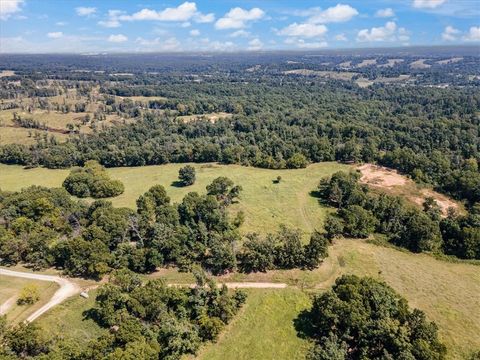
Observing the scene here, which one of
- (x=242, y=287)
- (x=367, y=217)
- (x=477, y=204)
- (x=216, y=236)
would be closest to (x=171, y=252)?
(x=216, y=236)

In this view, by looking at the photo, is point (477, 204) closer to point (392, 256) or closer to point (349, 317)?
point (392, 256)

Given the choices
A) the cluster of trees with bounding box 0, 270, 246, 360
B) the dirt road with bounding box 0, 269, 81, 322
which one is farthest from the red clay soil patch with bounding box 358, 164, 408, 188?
the dirt road with bounding box 0, 269, 81, 322

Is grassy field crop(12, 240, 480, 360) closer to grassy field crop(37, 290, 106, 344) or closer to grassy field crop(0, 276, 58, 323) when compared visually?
grassy field crop(37, 290, 106, 344)

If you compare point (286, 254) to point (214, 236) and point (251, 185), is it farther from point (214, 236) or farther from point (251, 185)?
point (251, 185)

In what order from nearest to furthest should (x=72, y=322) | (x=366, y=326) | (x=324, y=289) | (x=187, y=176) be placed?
(x=366, y=326)
(x=72, y=322)
(x=324, y=289)
(x=187, y=176)

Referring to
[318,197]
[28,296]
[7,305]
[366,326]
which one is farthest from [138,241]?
[318,197]
